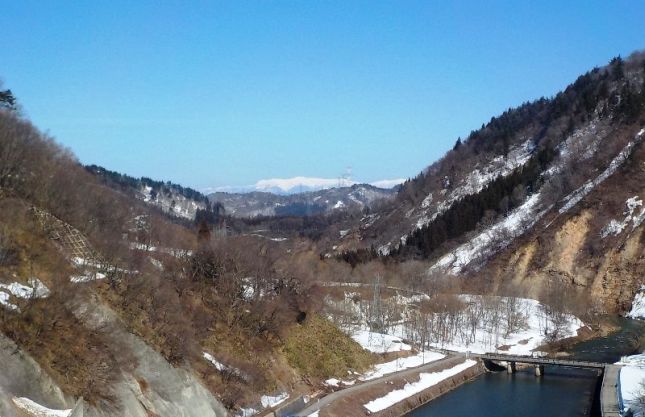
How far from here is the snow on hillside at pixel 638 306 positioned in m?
74.1

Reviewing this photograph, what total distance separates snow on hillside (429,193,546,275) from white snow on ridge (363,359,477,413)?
146ft

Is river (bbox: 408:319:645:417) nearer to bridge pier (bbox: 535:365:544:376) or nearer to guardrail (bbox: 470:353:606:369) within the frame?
bridge pier (bbox: 535:365:544:376)

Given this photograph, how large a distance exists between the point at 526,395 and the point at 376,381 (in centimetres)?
1056

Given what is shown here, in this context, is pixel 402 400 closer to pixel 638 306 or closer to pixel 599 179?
pixel 638 306

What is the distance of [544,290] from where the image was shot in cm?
7888

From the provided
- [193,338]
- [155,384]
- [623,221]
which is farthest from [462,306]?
[155,384]

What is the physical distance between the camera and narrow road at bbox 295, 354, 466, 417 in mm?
36094

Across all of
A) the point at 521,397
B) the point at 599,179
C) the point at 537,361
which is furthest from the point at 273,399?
the point at 599,179

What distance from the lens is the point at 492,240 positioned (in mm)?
97188

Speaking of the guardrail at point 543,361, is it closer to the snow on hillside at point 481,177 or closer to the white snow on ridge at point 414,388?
the white snow on ridge at point 414,388

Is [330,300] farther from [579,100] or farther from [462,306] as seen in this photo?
[579,100]

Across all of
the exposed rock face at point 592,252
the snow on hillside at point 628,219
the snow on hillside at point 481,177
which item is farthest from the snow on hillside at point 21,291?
the snow on hillside at point 481,177

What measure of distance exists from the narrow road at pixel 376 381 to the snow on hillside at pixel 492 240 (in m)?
42.5

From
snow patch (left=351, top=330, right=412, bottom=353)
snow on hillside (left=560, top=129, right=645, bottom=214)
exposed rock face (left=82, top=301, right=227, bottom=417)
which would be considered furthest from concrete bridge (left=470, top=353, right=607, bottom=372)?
snow on hillside (left=560, top=129, right=645, bottom=214)
